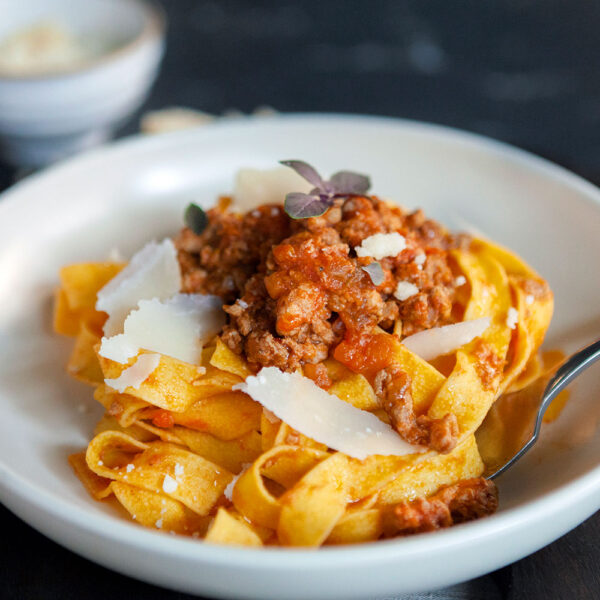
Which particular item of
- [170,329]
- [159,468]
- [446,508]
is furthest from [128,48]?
[446,508]

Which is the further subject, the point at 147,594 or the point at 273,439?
the point at 273,439

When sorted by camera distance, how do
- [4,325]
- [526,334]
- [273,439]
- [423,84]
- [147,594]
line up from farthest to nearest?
[423,84] → [4,325] → [526,334] → [273,439] → [147,594]

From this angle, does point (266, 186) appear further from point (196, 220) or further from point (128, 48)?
point (128, 48)

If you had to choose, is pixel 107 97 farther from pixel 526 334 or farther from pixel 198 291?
pixel 526 334

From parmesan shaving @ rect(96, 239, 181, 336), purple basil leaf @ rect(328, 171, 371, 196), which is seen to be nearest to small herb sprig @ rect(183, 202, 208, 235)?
parmesan shaving @ rect(96, 239, 181, 336)

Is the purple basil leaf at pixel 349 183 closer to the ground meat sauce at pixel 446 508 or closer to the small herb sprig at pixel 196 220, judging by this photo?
the small herb sprig at pixel 196 220

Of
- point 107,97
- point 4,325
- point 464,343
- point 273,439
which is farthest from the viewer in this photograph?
point 107,97

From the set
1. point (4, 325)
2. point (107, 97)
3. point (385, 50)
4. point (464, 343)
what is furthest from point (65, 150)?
point (385, 50)

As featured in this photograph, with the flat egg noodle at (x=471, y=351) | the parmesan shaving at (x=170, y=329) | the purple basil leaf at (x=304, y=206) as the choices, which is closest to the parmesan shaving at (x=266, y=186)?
the purple basil leaf at (x=304, y=206)
